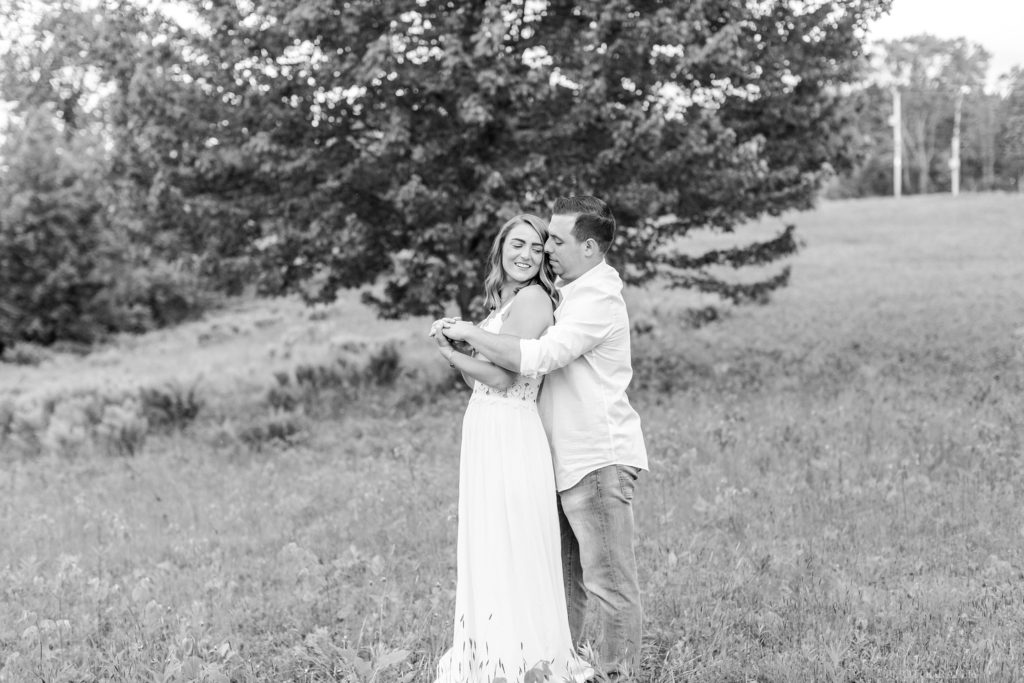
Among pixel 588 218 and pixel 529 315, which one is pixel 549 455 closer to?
pixel 529 315

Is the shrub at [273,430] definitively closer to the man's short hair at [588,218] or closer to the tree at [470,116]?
the tree at [470,116]

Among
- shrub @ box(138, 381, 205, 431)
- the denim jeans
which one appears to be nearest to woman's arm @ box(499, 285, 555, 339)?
the denim jeans

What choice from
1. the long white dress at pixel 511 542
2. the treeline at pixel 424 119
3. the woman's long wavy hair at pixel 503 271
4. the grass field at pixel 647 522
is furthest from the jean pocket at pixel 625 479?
the treeline at pixel 424 119

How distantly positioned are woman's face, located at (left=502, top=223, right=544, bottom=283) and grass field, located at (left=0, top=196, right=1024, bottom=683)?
6.02 feet

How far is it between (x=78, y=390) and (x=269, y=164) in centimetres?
906

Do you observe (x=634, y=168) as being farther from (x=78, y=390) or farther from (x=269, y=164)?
(x=78, y=390)

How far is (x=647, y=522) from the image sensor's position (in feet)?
21.7

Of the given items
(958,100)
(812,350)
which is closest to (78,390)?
(812,350)

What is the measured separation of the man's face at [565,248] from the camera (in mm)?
3988

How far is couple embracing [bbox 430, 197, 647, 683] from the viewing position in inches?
157

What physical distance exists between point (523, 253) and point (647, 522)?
3233 millimetres

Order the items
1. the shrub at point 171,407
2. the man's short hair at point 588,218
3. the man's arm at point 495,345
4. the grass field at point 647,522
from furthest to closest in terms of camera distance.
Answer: the shrub at point 171,407
the grass field at point 647,522
the man's short hair at point 588,218
the man's arm at point 495,345

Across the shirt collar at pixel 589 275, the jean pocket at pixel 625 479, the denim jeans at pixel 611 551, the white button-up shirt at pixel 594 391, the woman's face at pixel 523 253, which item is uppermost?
the woman's face at pixel 523 253

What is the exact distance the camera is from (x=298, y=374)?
15.0 metres
